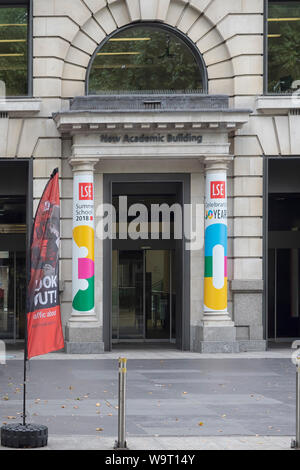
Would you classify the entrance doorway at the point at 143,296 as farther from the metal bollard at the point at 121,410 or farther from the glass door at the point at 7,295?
the metal bollard at the point at 121,410

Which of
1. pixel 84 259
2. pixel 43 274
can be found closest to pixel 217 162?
pixel 84 259

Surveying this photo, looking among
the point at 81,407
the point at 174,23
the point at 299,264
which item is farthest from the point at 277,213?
the point at 81,407

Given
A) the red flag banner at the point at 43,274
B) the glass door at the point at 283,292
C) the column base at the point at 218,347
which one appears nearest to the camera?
the red flag banner at the point at 43,274

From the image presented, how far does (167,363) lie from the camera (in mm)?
23188

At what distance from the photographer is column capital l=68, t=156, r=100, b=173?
25250 millimetres

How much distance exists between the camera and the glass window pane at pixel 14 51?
2622cm

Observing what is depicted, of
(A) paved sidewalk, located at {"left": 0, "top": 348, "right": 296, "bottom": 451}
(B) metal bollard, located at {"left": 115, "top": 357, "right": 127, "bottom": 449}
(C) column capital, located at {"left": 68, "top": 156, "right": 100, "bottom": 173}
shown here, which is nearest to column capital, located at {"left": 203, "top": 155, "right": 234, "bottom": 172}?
(C) column capital, located at {"left": 68, "top": 156, "right": 100, "bottom": 173}

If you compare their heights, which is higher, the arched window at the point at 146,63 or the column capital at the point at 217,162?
the arched window at the point at 146,63

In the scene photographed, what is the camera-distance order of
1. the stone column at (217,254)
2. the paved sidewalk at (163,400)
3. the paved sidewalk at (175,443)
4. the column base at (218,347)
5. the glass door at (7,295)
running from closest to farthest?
the paved sidewalk at (175,443) < the paved sidewalk at (163,400) < the column base at (218,347) < the stone column at (217,254) < the glass door at (7,295)

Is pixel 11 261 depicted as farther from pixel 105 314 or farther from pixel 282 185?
pixel 282 185

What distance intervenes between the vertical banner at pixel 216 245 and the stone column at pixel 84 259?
305 centimetres

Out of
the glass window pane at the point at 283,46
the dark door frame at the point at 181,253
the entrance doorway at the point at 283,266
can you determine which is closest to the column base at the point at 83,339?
the dark door frame at the point at 181,253

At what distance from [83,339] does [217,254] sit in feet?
13.7

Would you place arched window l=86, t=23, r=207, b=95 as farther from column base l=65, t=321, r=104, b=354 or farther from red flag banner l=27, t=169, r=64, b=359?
red flag banner l=27, t=169, r=64, b=359
